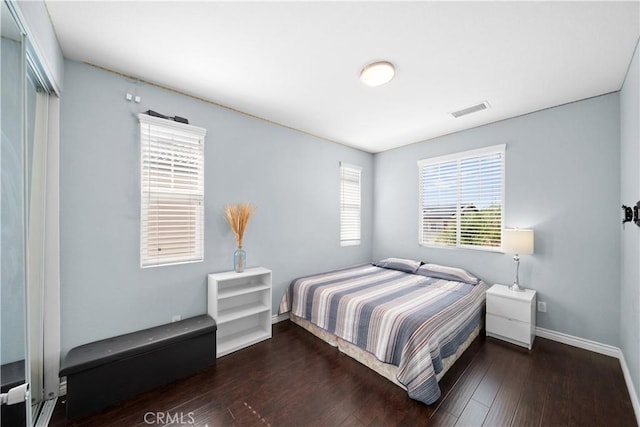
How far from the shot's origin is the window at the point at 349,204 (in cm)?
432

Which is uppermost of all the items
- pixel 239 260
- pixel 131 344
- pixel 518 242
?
pixel 518 242

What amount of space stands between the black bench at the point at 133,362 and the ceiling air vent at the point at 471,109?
12.2ft

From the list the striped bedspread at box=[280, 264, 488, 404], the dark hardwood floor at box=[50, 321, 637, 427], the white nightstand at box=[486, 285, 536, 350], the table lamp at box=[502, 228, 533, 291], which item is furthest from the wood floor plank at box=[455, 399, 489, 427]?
the table lamp at box=[502, 228, 533, 291]

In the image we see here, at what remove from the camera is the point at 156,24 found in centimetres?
171

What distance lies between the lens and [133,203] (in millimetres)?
2283

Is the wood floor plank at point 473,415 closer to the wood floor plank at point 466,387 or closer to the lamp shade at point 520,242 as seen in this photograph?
the wood floor plank at point 466,387

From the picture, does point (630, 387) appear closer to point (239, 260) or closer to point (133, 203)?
point (239, 260)

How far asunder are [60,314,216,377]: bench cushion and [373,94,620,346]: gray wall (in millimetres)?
3608

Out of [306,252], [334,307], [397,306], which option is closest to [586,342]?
[397,306]

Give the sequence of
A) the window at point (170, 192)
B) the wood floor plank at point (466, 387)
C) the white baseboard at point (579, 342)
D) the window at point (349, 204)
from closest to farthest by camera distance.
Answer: the wood floor plank at point (466, 387), the window at point (170, 192), the white baseboard at point (579, 342), the window at point (349, 204)

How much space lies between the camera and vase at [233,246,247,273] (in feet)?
9.21

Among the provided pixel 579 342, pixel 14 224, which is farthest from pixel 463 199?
pixel 14 224

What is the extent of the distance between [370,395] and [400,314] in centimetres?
69

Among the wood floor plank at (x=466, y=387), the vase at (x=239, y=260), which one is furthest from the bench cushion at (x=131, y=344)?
the wood floor plank at (x=466, y=387)
